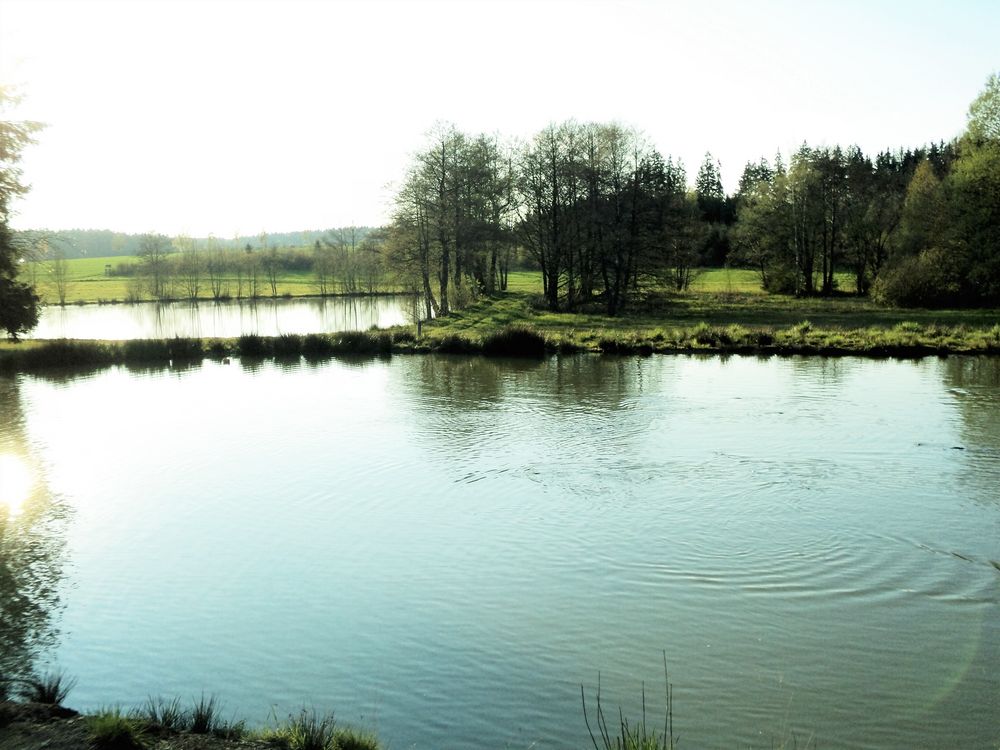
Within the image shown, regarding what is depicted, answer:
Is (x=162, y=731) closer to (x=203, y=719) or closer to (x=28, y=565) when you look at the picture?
(x=203, y=719)

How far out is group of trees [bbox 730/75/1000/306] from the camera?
42.6 metres

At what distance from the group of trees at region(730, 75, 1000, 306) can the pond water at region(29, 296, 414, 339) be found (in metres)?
26.8

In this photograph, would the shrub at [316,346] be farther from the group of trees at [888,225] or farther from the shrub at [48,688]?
the group of trees at [888,225]

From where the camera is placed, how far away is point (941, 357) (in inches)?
1194

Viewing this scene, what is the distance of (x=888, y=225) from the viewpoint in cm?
5684

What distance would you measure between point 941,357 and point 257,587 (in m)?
27.5

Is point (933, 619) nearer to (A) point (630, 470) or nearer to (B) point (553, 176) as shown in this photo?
(A) point (630, 470)

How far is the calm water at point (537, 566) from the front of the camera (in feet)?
25.6

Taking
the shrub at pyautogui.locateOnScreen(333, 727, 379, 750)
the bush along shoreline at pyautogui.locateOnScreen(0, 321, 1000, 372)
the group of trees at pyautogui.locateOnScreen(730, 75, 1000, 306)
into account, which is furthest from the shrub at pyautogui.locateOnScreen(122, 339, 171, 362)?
the group of trees at pyautogui.locateOnScreen(730, 75, 1000, 306)

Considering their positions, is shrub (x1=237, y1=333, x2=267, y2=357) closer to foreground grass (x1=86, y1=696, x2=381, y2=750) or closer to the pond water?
the pond water

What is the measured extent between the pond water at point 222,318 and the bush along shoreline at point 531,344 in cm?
649

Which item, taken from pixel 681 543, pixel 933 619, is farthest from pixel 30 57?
pixel 933 619

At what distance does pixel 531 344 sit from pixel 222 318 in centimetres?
3441

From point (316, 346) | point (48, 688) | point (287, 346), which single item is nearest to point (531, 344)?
point (316, 346)
